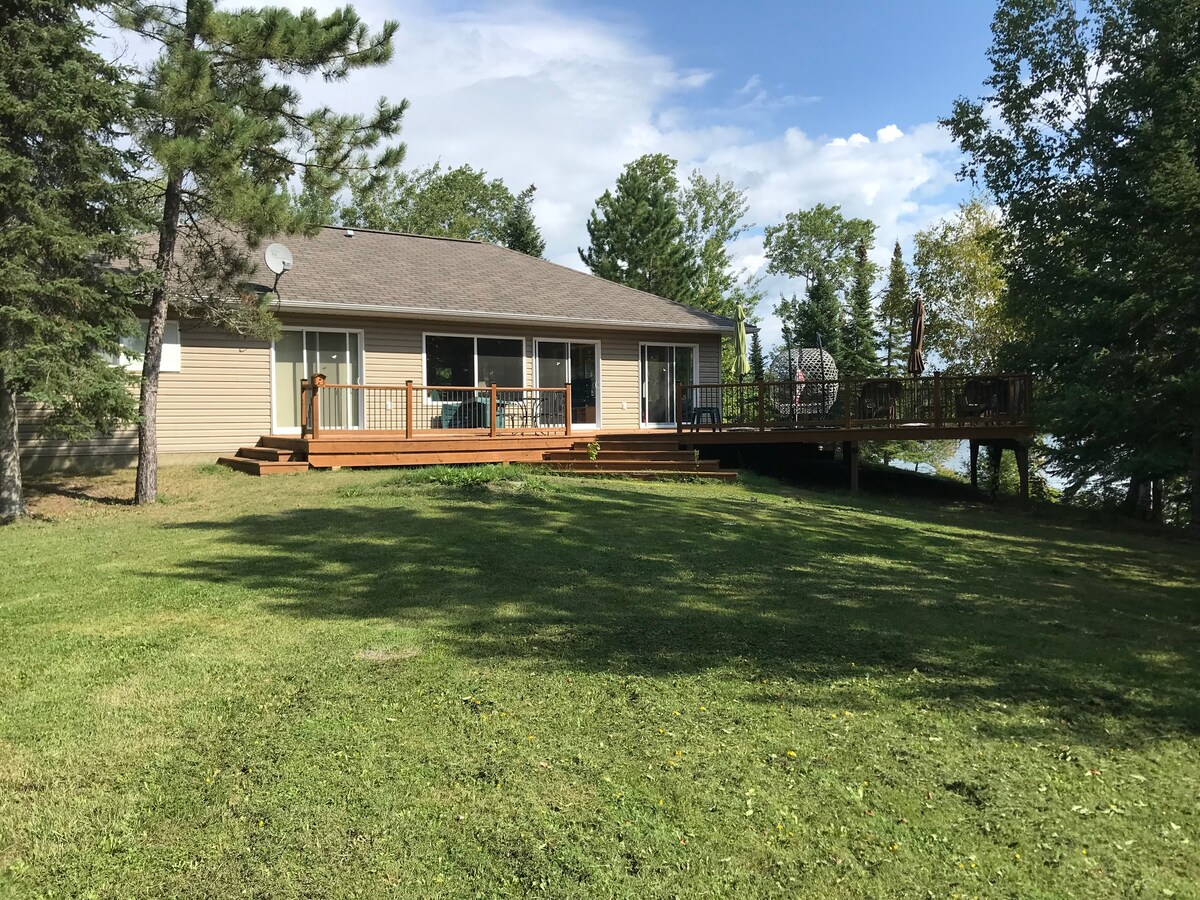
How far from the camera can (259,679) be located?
158 inches

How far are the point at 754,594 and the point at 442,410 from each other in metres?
10.2

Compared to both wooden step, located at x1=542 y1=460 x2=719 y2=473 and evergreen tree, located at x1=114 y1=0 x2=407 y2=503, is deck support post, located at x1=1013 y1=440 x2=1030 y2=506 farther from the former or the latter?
evergreen tree, located at x1=114 y1=0 x2=407 y2=503

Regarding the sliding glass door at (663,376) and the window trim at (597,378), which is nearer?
the window trim at (597,378)

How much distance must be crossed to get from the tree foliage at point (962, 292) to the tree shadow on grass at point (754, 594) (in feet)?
69.0

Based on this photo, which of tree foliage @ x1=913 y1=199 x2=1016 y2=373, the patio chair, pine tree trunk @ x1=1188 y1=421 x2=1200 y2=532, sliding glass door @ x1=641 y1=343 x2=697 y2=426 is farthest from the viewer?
tree foliage @ x1=913 y1=199 x2=1016 y2=373

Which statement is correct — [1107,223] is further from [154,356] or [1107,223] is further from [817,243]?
[817,243]

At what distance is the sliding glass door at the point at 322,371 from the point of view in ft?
46.3

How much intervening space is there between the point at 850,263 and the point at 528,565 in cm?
4569

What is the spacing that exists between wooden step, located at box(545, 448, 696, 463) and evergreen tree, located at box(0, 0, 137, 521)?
267 inches

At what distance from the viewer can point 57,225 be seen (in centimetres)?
845

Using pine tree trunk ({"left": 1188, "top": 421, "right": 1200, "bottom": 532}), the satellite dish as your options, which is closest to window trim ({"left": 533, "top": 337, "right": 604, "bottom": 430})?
the satellite dish

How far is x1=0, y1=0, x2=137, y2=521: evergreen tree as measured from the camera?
8.31 m

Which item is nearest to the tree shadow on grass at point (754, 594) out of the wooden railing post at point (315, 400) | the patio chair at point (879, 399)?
the wooden railing post at point (315, 400)

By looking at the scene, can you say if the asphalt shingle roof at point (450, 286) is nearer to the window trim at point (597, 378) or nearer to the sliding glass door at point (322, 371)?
the window trim at point (597, 378)
